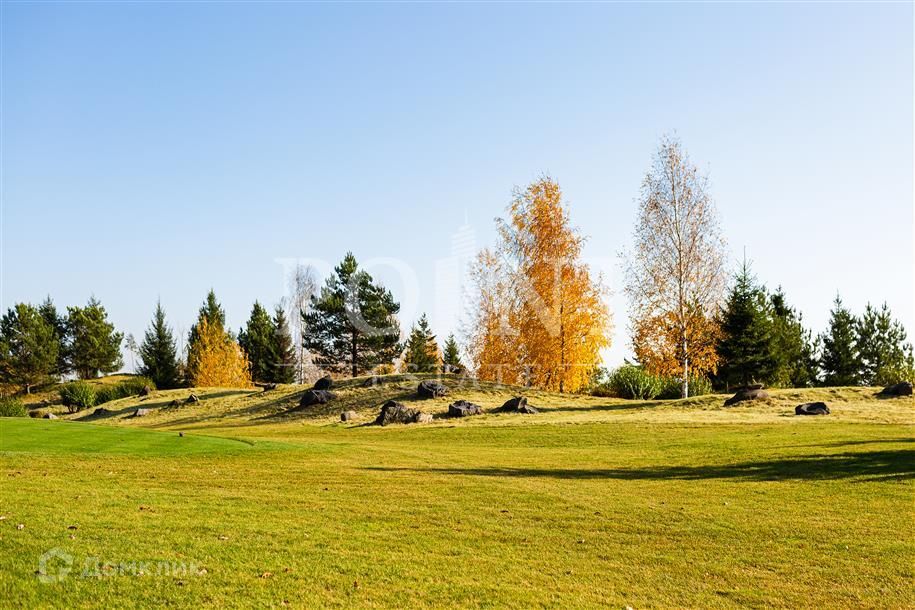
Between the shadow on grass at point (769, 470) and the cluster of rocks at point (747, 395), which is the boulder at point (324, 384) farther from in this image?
the shadow on grass at point (769, 470)

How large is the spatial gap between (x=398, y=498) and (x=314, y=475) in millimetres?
3427

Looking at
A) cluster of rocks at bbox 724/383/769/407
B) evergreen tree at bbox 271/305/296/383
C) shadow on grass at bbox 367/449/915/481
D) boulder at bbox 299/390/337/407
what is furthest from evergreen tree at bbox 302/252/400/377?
shadow on grass at bbox 367/449/915/481

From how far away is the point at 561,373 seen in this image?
39875 mm

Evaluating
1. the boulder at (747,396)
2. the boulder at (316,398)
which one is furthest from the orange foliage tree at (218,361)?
the boulder at (747,396)

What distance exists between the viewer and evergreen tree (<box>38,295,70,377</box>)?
240 feet

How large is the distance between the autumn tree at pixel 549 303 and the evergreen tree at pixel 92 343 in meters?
49.3

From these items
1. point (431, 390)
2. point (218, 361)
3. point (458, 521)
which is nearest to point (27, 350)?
point (218, 361)

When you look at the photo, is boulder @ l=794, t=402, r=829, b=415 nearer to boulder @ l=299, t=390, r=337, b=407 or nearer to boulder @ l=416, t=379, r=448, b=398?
boulder @ l=416, t=379, r=448, b=398

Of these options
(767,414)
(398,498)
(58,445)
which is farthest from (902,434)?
(58,445)

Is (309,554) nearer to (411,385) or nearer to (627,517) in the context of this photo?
(627,517)

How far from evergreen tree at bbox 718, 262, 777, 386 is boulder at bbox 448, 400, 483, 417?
1711 centimetres

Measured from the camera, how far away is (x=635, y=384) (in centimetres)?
4103

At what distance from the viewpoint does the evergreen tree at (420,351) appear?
234ft

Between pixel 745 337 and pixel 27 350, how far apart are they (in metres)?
62.8
